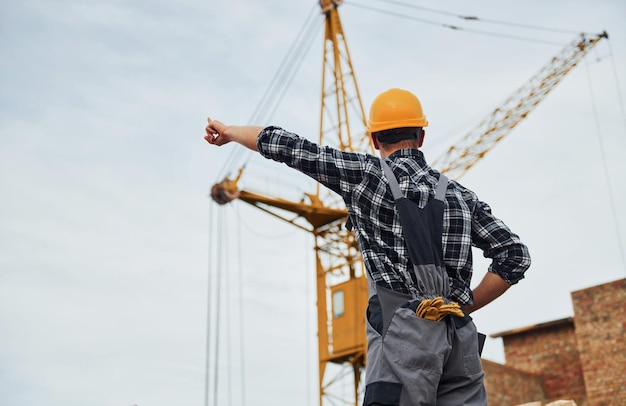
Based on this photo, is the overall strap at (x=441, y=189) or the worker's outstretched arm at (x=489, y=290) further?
the worker's outstretched arm at (x=489, y=290)

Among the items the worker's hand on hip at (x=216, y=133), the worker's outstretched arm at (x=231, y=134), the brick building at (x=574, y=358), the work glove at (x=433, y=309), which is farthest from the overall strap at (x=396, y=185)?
the brick building at (x=574, y=358)

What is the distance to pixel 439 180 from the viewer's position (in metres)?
2.71

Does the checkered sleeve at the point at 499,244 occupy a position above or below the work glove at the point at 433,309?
above

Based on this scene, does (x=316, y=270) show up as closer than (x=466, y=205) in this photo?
No

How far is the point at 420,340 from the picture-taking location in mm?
2418

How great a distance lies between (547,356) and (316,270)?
12275 mm

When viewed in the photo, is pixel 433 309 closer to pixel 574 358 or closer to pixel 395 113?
pixel 395 113

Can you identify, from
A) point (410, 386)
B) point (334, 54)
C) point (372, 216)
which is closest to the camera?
point (410, 386)

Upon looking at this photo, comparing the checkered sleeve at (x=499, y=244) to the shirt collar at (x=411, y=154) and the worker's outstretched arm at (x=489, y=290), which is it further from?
the shirt collar at (x=411, y=154)

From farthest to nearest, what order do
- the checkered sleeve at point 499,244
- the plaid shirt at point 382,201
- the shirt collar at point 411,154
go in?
the checkered sleeve at point 499,244 < the shirt collar at point 411,154 < the plaid shirt at point 382,201

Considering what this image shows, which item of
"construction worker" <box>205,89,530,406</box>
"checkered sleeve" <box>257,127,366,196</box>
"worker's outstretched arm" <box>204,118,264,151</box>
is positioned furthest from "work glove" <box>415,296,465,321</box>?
"worker's outstretched arm" <box>204,118,264,151</box>

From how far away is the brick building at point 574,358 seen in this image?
20844 millimetres

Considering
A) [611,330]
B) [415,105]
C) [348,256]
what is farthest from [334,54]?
[415,105]

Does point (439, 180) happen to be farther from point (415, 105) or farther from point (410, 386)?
point (410, 386)
